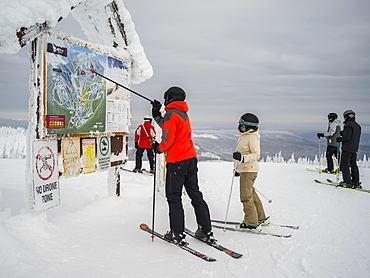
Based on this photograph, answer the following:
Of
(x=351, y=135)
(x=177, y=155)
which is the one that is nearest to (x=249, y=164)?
(x=177, y=155)

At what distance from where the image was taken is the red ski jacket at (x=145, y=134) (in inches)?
423

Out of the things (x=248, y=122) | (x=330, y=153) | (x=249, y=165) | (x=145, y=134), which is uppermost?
(x=248, y=122)

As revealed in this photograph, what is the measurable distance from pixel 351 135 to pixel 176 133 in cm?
657

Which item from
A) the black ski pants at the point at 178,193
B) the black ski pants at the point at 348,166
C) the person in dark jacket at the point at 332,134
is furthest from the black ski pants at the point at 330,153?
the black ski pants at the point at 178,193

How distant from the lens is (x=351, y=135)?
8148mm

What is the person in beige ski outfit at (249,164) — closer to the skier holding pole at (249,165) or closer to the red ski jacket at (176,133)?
the skier holding pole at (249,165)

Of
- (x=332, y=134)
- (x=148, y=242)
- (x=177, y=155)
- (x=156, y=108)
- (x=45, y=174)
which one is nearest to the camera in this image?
(x=177, y=155)

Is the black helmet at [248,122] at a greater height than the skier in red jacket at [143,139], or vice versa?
the black helmet at [248,122]

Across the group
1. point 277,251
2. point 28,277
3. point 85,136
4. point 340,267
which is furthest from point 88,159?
point 340,267

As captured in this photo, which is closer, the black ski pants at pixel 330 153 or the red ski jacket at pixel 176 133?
the red ski jacket at pixel 176 133

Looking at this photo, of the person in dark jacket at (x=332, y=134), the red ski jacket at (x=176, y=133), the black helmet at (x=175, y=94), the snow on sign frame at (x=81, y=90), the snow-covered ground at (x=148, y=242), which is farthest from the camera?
the person in dark jacket at (x=332, y=134)

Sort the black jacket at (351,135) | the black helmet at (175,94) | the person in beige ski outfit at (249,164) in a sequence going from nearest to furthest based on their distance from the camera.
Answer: the black helmet at (175,94), the person in beige ski outfit at (249,164), the black jacket at (351,135)

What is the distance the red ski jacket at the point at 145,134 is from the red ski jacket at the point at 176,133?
22.3 feet

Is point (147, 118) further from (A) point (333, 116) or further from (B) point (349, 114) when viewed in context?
(A) point (333, 116)
